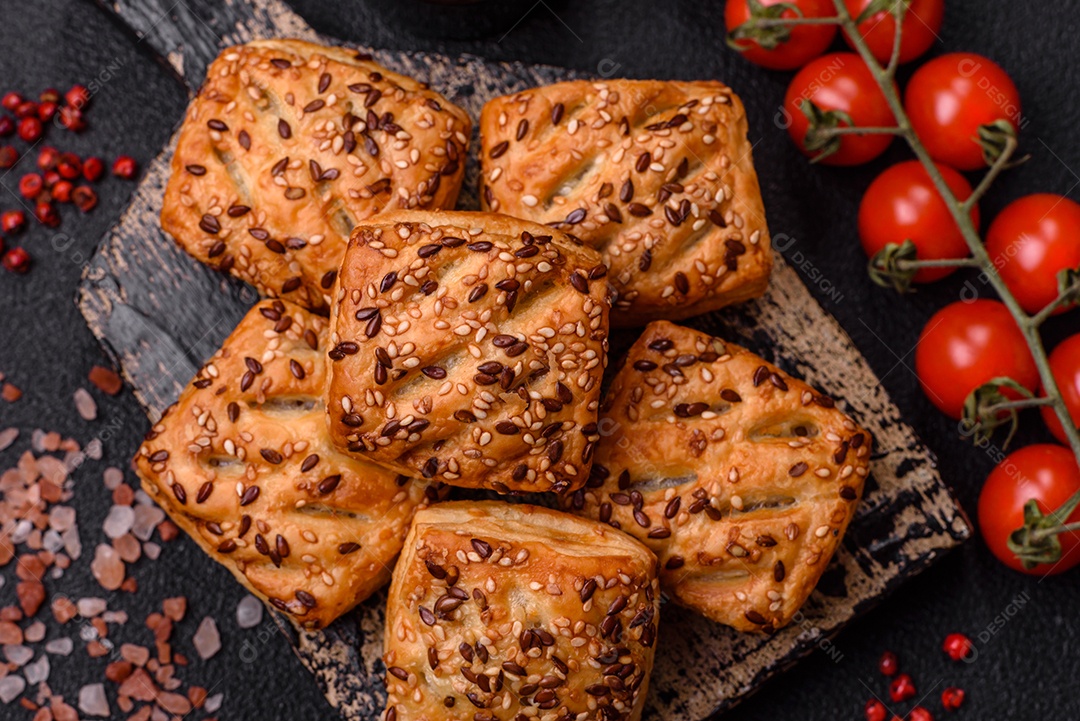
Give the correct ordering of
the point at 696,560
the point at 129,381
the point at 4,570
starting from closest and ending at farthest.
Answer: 1. the point at 696,560
2. the point at 129,381
3. the point at 4,570

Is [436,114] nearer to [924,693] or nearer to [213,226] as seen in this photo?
[213,226]

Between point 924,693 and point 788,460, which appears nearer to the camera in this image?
point 788,460

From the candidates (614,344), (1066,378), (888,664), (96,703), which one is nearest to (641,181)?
(614,344)

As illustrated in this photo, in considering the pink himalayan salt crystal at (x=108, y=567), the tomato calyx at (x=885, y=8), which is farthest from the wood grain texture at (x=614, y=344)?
the tomato calyx at (x=885, y=8)

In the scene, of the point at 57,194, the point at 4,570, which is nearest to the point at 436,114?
the point at 57,194

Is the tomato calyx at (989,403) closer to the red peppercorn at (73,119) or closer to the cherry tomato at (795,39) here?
the cherry tomato at (795,39)

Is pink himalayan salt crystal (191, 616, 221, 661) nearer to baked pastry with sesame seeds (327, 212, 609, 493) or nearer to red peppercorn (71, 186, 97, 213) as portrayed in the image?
baked pastry with sesame seeds (327, 212, 609, 493)

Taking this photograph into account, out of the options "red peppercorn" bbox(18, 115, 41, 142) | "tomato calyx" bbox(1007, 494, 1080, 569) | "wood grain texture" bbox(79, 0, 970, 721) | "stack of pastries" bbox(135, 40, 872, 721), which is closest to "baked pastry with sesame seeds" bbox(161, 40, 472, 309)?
"stack of pastries" bbox(135, 40, 872, 721)
